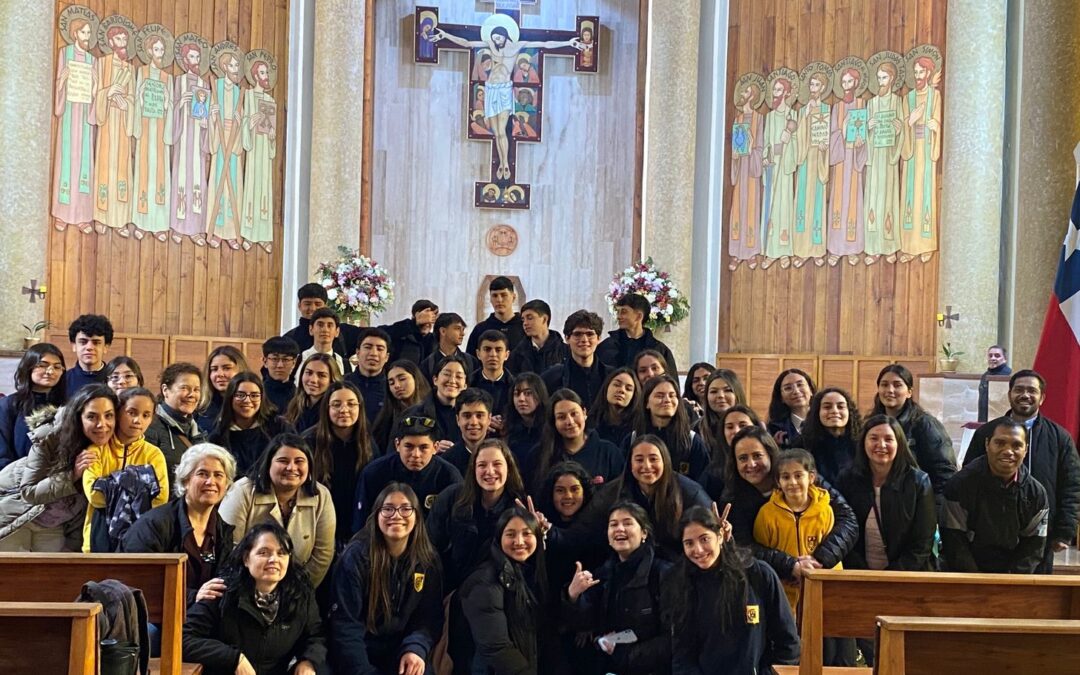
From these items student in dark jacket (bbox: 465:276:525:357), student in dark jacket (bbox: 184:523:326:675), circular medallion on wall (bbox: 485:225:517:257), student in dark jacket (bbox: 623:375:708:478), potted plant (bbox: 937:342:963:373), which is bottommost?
student in dark jacket (bbox: 184:523:326:675)

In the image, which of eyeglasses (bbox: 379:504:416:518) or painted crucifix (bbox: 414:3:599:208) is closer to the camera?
eyeglasses (bbox: 379:504:416:518)

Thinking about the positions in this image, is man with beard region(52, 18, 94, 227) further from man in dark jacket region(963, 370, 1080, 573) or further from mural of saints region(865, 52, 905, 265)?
man in dark jacket region(963, 370, 1080, 573)

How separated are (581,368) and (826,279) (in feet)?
19.8

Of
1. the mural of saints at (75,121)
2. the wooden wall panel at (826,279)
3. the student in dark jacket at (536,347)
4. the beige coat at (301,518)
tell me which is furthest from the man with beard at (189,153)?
the beige coat at (301,518)

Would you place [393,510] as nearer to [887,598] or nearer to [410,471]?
[410,471]

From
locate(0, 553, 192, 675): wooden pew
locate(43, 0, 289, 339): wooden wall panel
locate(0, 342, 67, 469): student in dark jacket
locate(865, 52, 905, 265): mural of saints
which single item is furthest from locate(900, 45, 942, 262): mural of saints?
locate(0, 553, 192, 675): wooden pew

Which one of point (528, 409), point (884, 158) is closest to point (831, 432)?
point (528, 409)

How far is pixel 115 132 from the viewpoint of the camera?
38.2ft

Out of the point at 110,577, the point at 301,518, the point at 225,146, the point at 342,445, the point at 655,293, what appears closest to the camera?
the point at 110,577

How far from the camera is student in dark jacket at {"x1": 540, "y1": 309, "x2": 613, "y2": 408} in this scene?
706cm

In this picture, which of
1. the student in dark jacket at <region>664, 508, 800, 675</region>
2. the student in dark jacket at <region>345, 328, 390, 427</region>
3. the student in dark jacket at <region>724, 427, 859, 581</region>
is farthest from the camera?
the student in dark jacket at <region>345, 328, 390, 427</region>

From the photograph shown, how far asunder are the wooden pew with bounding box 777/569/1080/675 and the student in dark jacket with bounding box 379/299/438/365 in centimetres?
414

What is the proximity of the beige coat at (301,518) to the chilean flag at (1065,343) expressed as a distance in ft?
15.0

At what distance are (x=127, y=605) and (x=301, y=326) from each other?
4.64 metres
